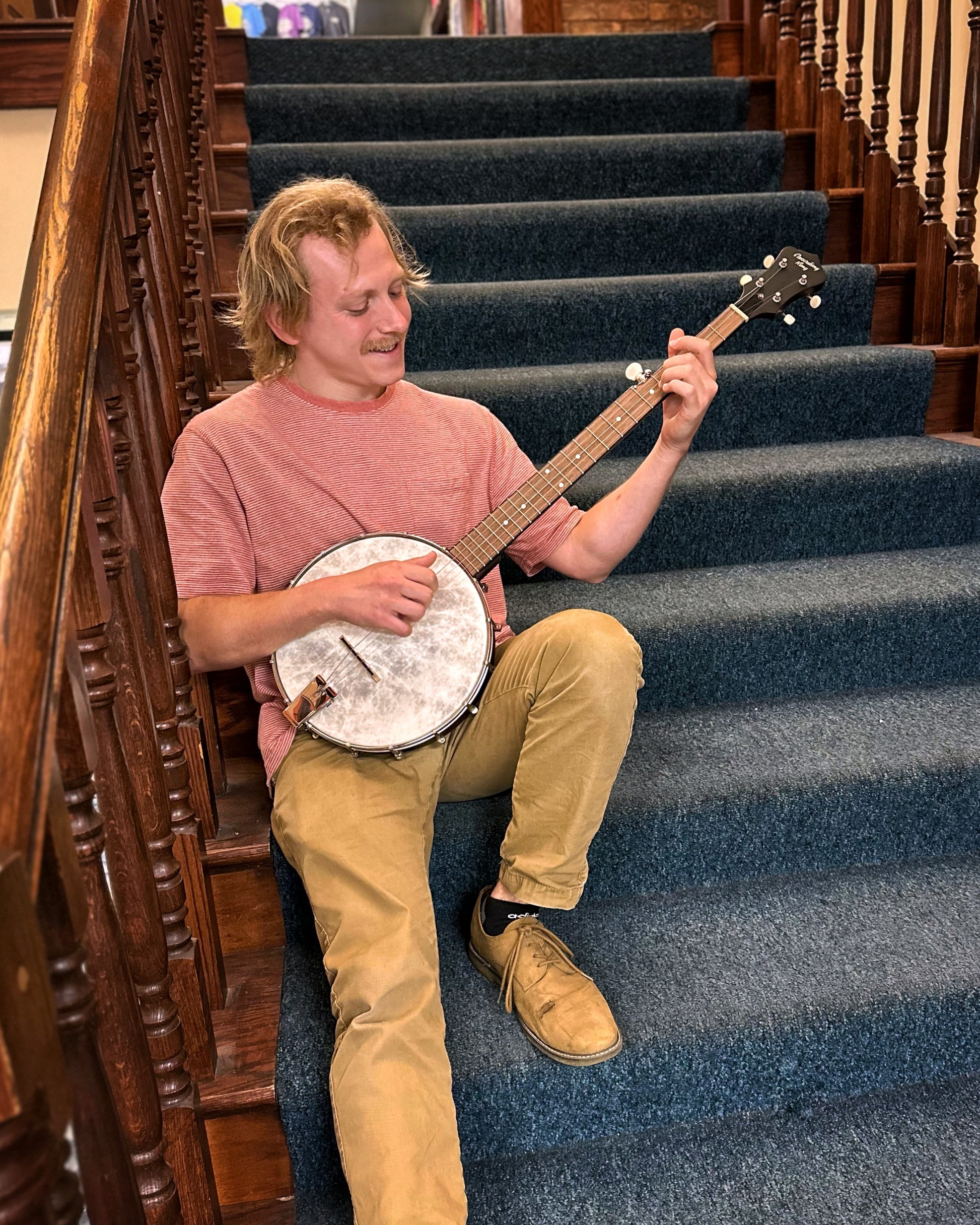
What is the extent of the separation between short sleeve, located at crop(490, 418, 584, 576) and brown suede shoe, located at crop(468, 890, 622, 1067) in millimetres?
524

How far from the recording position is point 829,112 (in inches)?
104

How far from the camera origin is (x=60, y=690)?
2.40 feet

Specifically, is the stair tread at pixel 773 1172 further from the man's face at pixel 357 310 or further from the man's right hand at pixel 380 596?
the man's face at pixel 357 310

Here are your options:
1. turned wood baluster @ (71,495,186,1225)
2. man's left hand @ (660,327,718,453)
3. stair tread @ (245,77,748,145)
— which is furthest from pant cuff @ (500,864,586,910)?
stair tread @ (245,77,748,145)

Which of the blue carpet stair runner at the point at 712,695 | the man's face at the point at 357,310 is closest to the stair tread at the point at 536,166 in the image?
the blue carpet stair runner at the point at 712,695

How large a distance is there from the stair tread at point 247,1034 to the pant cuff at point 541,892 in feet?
1.11

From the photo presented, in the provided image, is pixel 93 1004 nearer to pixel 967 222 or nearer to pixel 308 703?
pixel 308 703

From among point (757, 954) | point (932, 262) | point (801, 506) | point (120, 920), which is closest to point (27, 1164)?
point (120, 920)

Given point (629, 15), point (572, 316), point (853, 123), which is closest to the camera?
point (572, 316)

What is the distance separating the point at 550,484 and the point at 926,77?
318 cm

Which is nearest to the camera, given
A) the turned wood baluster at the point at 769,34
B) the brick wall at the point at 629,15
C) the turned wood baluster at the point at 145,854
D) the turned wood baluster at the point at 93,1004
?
the turned wood baluster at the point at 93,1004

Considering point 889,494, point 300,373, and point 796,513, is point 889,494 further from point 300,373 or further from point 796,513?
point 300,373

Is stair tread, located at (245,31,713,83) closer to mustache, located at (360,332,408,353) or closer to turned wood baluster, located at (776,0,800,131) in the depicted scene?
turned wood baluster, located at (776,0,800,131)

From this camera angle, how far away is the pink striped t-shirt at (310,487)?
1.39 metres
